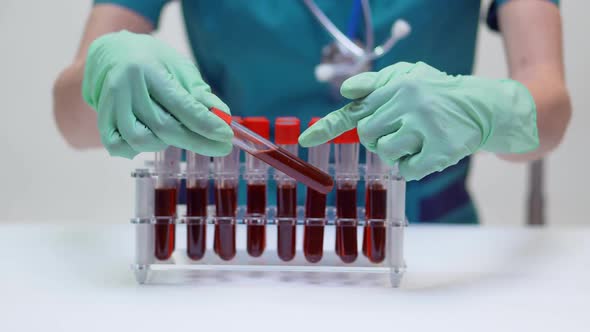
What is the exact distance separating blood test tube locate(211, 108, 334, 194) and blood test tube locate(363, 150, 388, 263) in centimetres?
9

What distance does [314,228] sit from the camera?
39.9 inches

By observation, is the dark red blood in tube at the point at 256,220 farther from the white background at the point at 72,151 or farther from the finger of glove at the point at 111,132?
the white background at the point at 72,151

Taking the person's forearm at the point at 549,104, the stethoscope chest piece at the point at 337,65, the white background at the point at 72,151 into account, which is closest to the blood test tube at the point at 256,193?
the stethoscope chest piece at the point at 337,65

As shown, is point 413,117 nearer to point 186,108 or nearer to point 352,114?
point 352,114

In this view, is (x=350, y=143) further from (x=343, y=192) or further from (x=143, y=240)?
(x=143, y=240)

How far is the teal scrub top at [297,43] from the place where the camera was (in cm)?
140

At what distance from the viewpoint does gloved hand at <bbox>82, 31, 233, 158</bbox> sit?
920 millimetres

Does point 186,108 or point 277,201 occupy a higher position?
point 186,108

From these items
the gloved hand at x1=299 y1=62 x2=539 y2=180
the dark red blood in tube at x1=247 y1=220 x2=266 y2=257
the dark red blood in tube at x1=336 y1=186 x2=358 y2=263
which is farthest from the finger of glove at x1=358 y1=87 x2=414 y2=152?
the dark red blood in tube at x1=247 y1=220 x2=266 y2=257

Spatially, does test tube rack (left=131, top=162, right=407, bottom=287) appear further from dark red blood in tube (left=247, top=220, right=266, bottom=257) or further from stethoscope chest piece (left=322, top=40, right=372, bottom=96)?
stethoscope chest piece (left=322, top=40, right=372, bottom=96)

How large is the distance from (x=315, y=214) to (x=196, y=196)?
177 millimetres

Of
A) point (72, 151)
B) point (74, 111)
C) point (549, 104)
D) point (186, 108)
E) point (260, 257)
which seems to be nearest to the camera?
point (186, 108)

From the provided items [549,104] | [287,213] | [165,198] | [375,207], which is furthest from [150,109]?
[549,104]

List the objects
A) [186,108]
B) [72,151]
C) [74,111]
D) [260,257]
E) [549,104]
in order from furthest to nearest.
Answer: [72,151]
[74,111]
[549,104]
[260,257]
[186,108]
